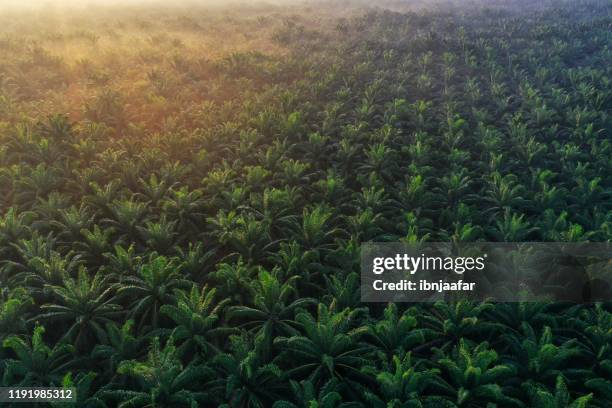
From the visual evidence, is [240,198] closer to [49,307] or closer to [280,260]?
[280,260]

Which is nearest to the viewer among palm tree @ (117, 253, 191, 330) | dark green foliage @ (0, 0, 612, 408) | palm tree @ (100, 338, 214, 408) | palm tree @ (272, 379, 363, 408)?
palm tree @ (272, 379, 363, 408)

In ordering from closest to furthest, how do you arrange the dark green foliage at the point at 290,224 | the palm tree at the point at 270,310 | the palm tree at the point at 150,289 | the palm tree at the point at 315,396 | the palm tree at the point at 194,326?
the palm tree at the point at 315,396, the dark green foliage at the point at 290,224, the palm tree at the point at 194,326, the palm tree at the point at 270,310, the palm tree at the point at 150,289

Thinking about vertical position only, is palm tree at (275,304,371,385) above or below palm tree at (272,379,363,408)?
above

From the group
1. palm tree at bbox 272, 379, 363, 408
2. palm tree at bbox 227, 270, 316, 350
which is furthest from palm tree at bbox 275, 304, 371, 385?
palm tree at bbox 227, 270, 316, 350

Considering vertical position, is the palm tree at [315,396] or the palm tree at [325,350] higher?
the palm tree at [325,350]

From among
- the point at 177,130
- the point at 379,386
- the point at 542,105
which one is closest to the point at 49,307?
the point at 379,386

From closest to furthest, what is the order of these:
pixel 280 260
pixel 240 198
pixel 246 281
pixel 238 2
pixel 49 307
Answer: pixel 49 307 < pixel 246 281 < pixel 280 260 < pixel 240 198 < pixel 238 2

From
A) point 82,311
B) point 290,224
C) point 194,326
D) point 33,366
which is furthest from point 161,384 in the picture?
point 290,224

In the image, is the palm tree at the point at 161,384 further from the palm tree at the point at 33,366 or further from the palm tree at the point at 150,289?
the palm tree at the point at 150,289

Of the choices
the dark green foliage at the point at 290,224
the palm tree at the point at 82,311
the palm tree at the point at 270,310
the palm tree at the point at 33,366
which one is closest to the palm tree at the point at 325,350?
the dark green foliage at the point at 290,224

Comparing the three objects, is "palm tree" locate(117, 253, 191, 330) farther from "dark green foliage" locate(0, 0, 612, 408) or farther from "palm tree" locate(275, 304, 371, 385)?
"palm tree" locate(275, 304, 371, 385)

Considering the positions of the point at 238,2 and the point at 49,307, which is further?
the point at 238,2
